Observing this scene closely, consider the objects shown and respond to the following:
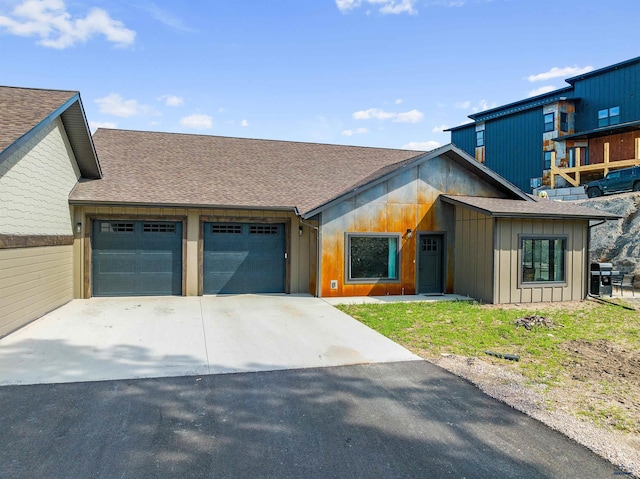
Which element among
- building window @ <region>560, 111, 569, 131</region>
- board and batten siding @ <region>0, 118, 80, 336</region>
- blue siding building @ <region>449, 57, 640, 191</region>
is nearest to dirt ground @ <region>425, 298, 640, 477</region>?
board and batten siding @ <region>0, 118, 80, 336</region>

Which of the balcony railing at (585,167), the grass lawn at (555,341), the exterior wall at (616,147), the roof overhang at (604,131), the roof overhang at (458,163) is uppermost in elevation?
the roof overhang at (604,131)

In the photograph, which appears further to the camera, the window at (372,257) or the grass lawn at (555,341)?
the window at (372,257)

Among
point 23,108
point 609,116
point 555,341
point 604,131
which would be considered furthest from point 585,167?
point 23,108

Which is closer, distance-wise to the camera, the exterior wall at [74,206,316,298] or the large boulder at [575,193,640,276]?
the exterior wall at [74,206,316,298]

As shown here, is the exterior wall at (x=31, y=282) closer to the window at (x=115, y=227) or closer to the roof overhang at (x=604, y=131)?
the window at (x=115, y=227)

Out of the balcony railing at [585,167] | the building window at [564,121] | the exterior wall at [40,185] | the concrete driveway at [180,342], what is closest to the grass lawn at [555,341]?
the concrete driveway at [180,342]

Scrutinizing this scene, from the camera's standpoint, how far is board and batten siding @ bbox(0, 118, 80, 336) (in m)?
7.79

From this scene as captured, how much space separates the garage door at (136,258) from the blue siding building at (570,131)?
21692mm

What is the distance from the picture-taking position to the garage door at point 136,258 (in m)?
12.1

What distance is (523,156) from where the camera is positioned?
27859mm

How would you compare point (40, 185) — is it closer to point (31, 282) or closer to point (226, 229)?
point (31, 282)

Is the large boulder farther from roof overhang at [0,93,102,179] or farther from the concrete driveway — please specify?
roof overhang at [0,93,102,179]

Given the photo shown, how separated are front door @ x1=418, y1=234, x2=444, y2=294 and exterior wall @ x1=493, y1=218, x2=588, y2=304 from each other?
87.4 inches

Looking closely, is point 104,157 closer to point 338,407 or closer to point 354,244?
point 354,244
